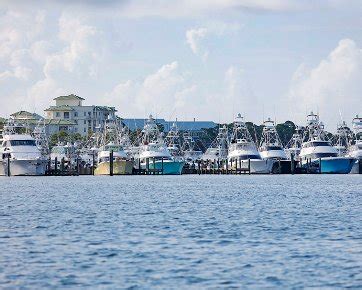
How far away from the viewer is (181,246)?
55.3m

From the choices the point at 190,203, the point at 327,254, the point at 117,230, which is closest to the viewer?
the point at 327,254

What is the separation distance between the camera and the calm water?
44.0 meters

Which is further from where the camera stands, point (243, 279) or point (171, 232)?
point (171, 232)

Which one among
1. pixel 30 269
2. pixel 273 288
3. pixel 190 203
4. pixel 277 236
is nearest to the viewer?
pixel 273 288

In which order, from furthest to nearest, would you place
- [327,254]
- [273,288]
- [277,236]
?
[277,236] → [327,254] → [273,288]

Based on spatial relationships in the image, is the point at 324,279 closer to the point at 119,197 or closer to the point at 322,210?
the point at 322,210

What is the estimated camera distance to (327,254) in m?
51.7

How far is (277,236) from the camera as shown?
61.0m

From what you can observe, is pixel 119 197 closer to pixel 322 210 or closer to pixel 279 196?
pixel 279 196

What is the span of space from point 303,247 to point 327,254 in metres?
3.43

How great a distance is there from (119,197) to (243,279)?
70.6 metres

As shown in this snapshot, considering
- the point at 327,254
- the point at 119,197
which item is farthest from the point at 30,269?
the point at 119,197

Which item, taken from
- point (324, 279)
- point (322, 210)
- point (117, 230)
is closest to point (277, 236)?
point (117, 230)

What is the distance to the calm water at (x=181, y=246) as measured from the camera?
44.0 meters
